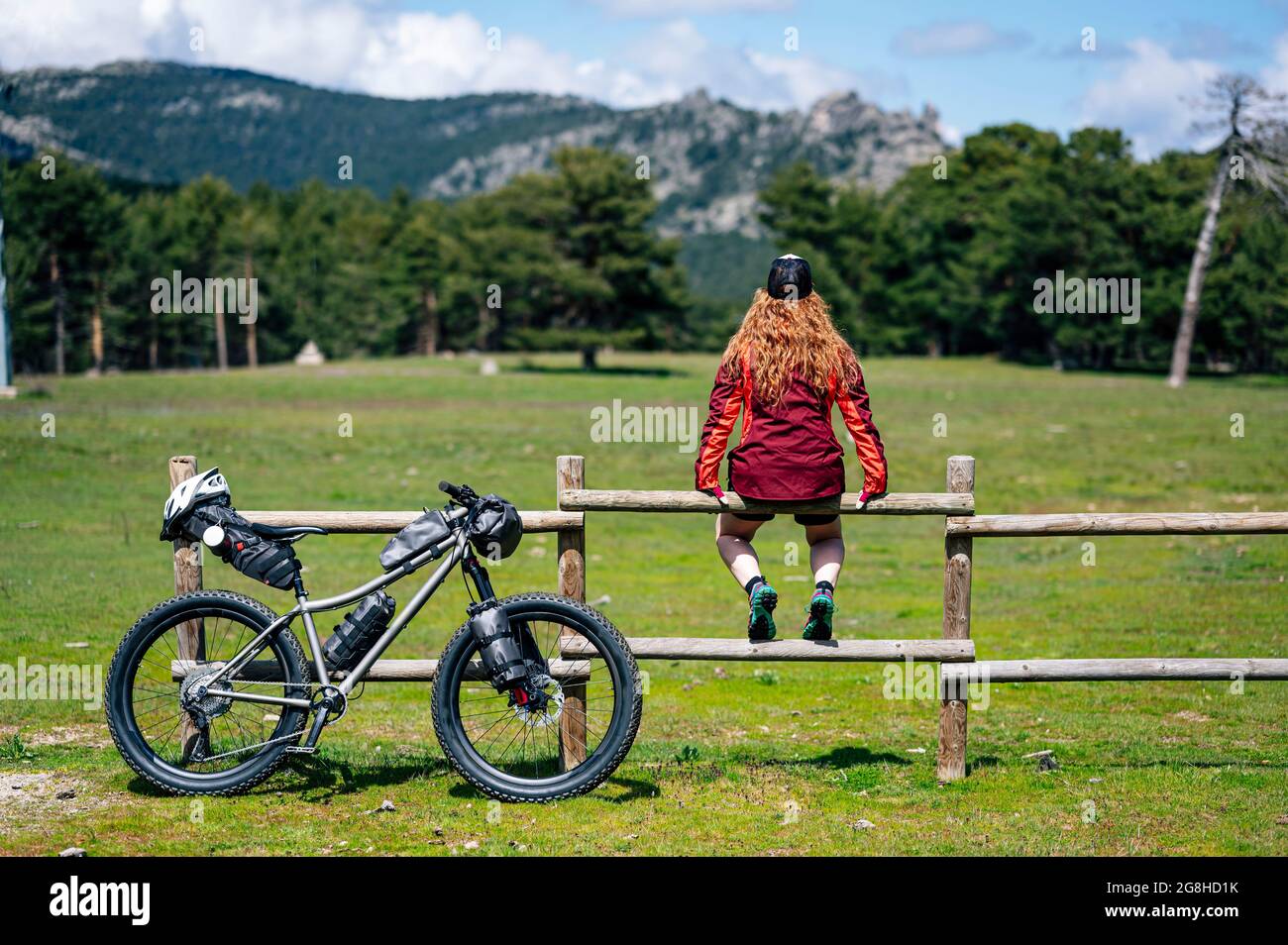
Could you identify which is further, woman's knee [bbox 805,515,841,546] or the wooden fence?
woman's knee [bbox 805,515,841,546]

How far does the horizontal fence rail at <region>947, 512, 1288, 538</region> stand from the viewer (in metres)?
7.21

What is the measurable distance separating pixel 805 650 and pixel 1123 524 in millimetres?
2055

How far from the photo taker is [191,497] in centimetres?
680

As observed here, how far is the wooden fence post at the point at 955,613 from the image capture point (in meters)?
7.25

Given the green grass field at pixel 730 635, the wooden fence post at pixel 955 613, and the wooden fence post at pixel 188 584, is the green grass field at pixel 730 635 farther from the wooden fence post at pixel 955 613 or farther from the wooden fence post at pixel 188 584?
the wooden fence post at pixel 188 584

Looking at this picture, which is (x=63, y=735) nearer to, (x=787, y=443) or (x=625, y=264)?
(x=787, y=443)

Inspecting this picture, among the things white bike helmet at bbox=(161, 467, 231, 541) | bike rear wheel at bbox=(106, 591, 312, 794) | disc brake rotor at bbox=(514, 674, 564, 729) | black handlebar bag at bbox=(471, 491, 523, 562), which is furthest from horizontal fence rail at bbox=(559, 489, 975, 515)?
white bike helmet at bbox=(161, 467, 231, 541)

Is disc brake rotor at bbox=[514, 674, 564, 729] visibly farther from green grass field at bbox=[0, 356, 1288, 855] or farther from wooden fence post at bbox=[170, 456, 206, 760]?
wooden fence post at bbox=[170, 456, 206, 760]

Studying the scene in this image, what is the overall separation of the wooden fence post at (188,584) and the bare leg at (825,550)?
355cm

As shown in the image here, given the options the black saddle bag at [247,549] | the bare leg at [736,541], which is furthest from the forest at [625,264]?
the black saddle bag at [247,549]

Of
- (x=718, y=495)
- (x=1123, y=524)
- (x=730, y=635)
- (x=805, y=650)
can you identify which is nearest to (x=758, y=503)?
(x=718, y=495)

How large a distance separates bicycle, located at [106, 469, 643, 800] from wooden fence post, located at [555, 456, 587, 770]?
0.51ft

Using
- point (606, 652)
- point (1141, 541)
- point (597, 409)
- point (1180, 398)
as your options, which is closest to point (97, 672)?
point (606, 652)

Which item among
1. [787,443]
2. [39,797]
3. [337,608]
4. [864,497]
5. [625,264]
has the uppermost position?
[625,264]
